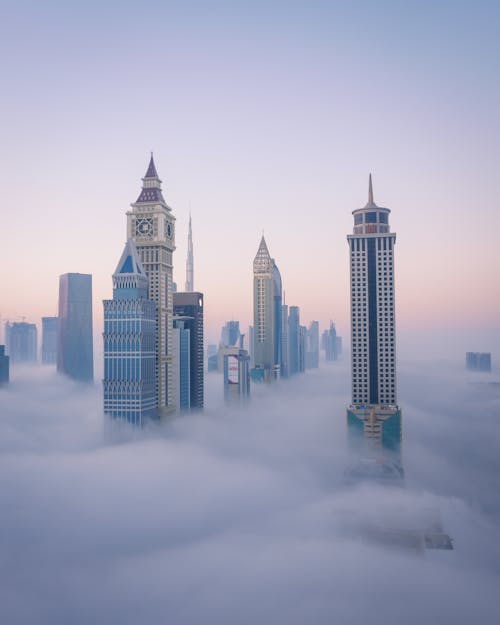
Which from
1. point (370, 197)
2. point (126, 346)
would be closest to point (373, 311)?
point (370, 197)

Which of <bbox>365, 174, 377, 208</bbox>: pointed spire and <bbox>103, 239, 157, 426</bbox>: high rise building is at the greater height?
<bbox>365, 174, 377, 208</bbox>: pointed spire

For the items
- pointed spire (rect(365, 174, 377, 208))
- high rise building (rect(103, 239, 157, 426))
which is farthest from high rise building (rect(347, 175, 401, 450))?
high rise building (rect(103, 239, 157, 426))

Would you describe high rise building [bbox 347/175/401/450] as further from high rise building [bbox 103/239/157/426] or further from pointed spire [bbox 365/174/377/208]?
high rise building [bbox 103/239/157/426]

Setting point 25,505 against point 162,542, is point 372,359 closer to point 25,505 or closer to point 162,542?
point 162,542

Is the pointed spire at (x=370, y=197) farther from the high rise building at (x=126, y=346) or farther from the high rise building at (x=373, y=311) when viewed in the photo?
the high rise building at (x=126, y=346)

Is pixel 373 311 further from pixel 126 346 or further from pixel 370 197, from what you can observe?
pixel 126 346
